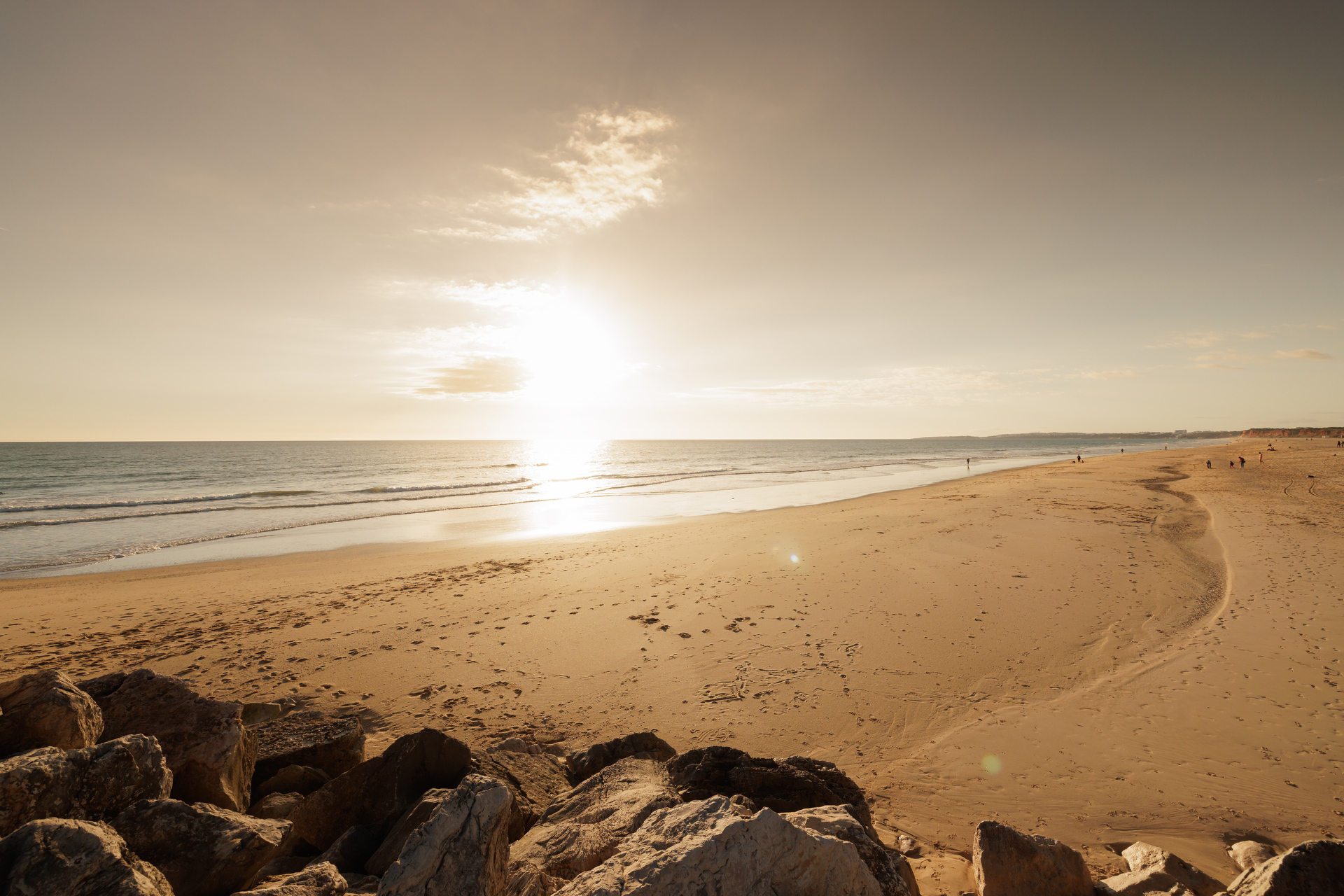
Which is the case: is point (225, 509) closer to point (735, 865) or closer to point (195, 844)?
point (195, 844)

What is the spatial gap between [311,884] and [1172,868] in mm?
5396

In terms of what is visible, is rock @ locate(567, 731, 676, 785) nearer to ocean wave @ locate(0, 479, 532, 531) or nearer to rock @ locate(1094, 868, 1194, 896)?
rock @ locate(1094, 868, 1194, 896)

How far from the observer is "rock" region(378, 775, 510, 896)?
9.09 feet

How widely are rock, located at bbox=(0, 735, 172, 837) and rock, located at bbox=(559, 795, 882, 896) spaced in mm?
2996

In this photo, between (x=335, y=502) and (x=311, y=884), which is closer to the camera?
(x=311, y=884)

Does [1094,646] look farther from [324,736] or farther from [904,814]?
[324,736]

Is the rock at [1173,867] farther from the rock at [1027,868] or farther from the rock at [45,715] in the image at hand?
the rock at [45,715]

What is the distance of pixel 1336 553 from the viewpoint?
1223cm

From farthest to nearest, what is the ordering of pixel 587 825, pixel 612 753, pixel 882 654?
pixel 882 654 → pixel 612 753 → pixel 587 825

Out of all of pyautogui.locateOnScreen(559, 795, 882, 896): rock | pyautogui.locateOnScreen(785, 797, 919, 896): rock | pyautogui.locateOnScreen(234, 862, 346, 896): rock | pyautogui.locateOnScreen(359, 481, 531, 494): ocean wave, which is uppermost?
pyautogui.locateOnScreen(559, 795, 882, 896): rock

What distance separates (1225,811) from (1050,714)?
1.69 metres

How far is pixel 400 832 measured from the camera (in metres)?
3.61

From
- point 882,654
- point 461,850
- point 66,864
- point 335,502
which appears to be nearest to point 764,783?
point 461,850

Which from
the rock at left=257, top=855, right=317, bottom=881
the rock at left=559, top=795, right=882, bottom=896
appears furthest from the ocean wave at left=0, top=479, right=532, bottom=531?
the rock at left=559, top=795, right=882, bottom=896
